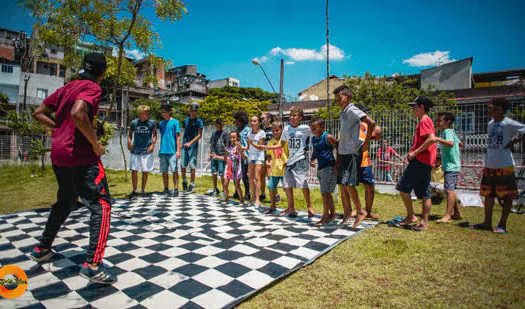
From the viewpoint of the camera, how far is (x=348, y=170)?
3.82 meters

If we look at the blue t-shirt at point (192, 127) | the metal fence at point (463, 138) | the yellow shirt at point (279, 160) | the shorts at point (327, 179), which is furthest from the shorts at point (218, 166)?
the shorts at point (327, 179)

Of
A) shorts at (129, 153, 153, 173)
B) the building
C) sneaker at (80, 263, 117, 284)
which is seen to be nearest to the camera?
sneaker at (80, 263, 117, 284)

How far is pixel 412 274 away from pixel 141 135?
17.8 feet

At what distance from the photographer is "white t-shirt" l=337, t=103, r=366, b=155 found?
3.70 meters

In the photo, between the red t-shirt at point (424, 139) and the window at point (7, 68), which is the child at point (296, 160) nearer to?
the red t-shirt at point (424, 139)

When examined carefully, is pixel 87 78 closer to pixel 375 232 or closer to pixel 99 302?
pixel 99 302

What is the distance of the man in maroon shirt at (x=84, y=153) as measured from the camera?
2170 mm

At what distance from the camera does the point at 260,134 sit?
5.41 meters

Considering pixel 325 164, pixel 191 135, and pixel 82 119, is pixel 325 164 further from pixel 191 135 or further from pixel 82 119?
pixel 191 135

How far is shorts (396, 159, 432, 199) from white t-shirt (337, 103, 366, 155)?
80 cm

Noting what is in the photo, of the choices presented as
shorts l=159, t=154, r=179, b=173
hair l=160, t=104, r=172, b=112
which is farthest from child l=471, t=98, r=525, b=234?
hair l=160, t=104, r=172, b=112

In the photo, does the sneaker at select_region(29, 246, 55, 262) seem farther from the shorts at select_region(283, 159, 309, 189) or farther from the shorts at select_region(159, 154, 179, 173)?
the shorts at select_region(159, 154, 179, 173)

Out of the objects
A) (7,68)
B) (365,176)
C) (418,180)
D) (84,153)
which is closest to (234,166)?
(365,176)

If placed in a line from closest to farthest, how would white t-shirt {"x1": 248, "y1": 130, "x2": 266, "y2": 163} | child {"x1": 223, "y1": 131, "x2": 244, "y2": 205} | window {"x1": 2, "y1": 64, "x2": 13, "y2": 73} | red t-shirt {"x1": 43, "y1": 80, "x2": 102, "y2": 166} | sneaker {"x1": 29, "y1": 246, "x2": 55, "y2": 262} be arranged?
1. red t-shirt {"x1": 43, "y1": 80, "x2": 102, "y2": 166}
2. sneaker {"x1": 29, "y1": 246, "x2": 55, "y2": 262}
3. white t-shirt {"x1": 248, "y1": 130, "x2": 266, "y2": 163}
4. child {"x1": 223, "y1": 131, "x2": 244, "y2": 205}
5. window {"x1": 2, "y1": 64, "x2": 13, "y2": 73}
